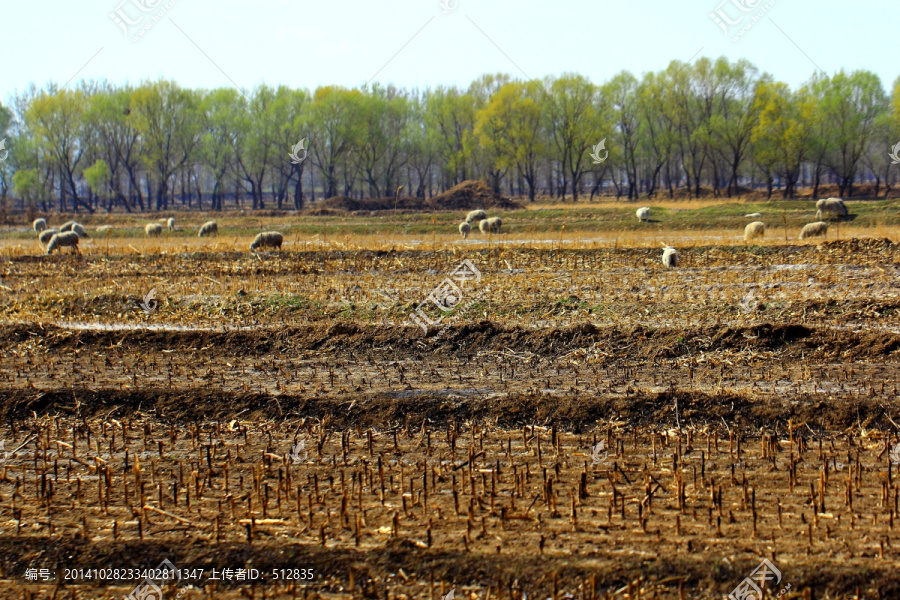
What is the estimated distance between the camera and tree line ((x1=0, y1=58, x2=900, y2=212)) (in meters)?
66.6

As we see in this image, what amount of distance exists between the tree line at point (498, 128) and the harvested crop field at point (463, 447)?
52.6m

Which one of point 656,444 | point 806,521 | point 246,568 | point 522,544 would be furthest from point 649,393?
point 246,568

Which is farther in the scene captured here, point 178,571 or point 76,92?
point 76,92

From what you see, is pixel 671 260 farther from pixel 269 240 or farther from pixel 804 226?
pixel 269 240

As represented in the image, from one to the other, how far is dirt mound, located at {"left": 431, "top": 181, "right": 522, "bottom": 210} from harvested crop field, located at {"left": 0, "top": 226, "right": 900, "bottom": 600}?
44899 millimetres

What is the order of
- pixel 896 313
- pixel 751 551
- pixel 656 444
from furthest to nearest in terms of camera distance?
pixel 896 313 → pixel 656 444 → pixel 751 551

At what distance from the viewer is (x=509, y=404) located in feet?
28.3

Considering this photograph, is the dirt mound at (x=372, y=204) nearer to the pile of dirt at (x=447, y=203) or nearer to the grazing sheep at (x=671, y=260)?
the pile of dirt at (x=447, y=203)

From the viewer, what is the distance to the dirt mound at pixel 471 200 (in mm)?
60278

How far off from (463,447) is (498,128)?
225 feet

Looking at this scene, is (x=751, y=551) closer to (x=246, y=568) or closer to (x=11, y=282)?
(x=246, y=568)

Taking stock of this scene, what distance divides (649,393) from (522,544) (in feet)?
12.9
